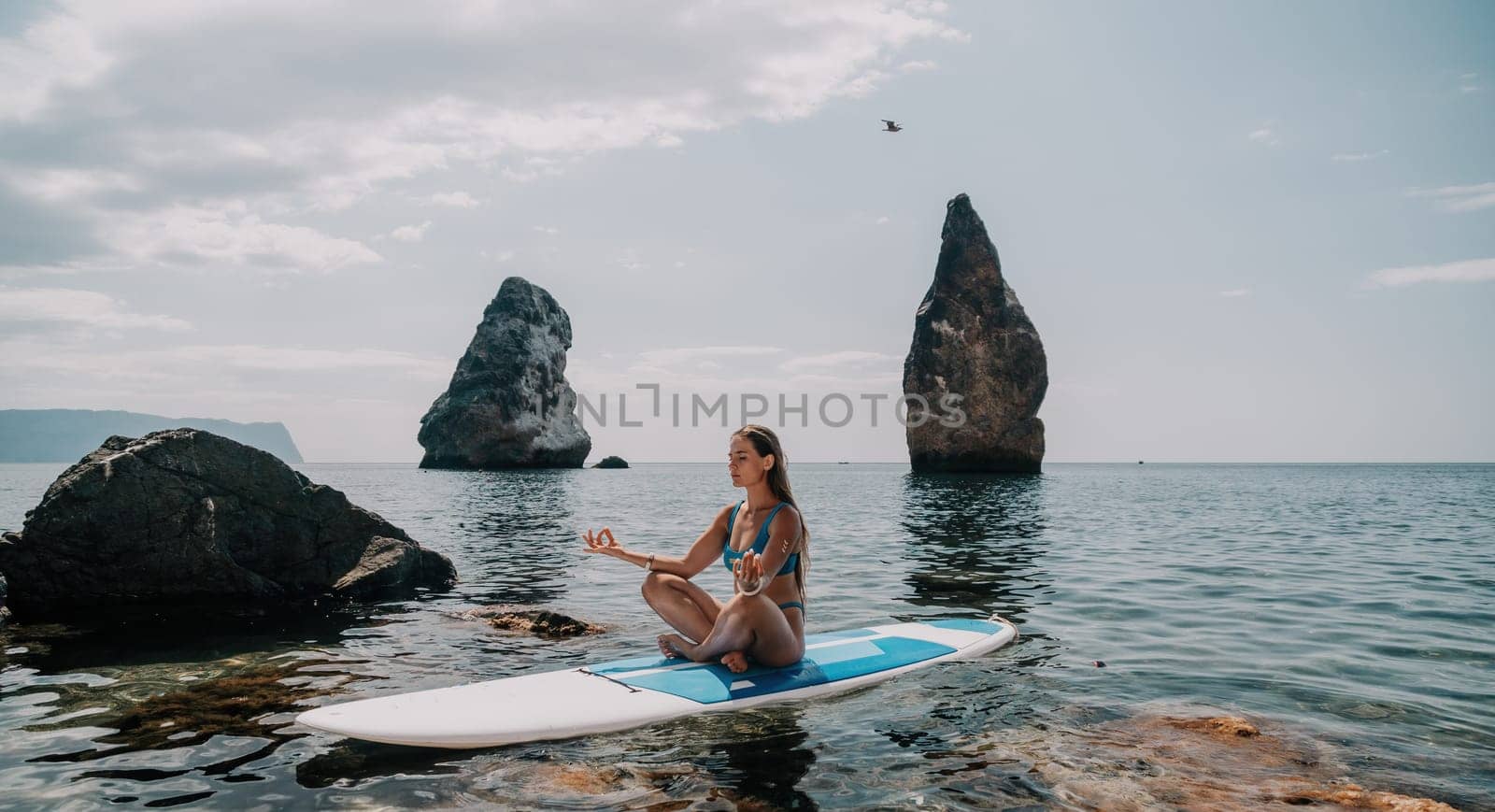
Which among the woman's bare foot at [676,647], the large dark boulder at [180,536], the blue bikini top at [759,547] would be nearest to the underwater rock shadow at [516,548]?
the large dark boulder at [180,536]

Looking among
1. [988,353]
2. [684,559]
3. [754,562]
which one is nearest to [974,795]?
[754,562]

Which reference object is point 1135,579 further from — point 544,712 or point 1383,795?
point 544,712

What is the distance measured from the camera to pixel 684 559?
7047 millimetres

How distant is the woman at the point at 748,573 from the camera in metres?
6.49

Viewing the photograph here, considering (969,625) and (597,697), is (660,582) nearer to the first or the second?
(597,697)

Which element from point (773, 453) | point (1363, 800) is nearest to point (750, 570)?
point (773, 453)

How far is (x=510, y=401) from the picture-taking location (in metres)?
87.8

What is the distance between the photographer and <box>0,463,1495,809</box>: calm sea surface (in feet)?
16.9

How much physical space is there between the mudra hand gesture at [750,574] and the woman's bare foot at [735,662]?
91 centimetres

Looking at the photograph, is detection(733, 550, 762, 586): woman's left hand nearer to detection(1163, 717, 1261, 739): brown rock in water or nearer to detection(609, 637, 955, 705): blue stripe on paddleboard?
detection(609, 637, 955, 705): blue stripe on paddleboard

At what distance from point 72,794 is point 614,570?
435 inches

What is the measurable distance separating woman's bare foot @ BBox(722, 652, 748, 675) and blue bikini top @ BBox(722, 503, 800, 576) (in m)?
0.69

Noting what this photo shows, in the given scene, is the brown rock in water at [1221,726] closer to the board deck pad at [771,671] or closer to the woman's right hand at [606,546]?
the board deck pad at [771,671]

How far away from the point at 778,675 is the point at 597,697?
4.72 feet
